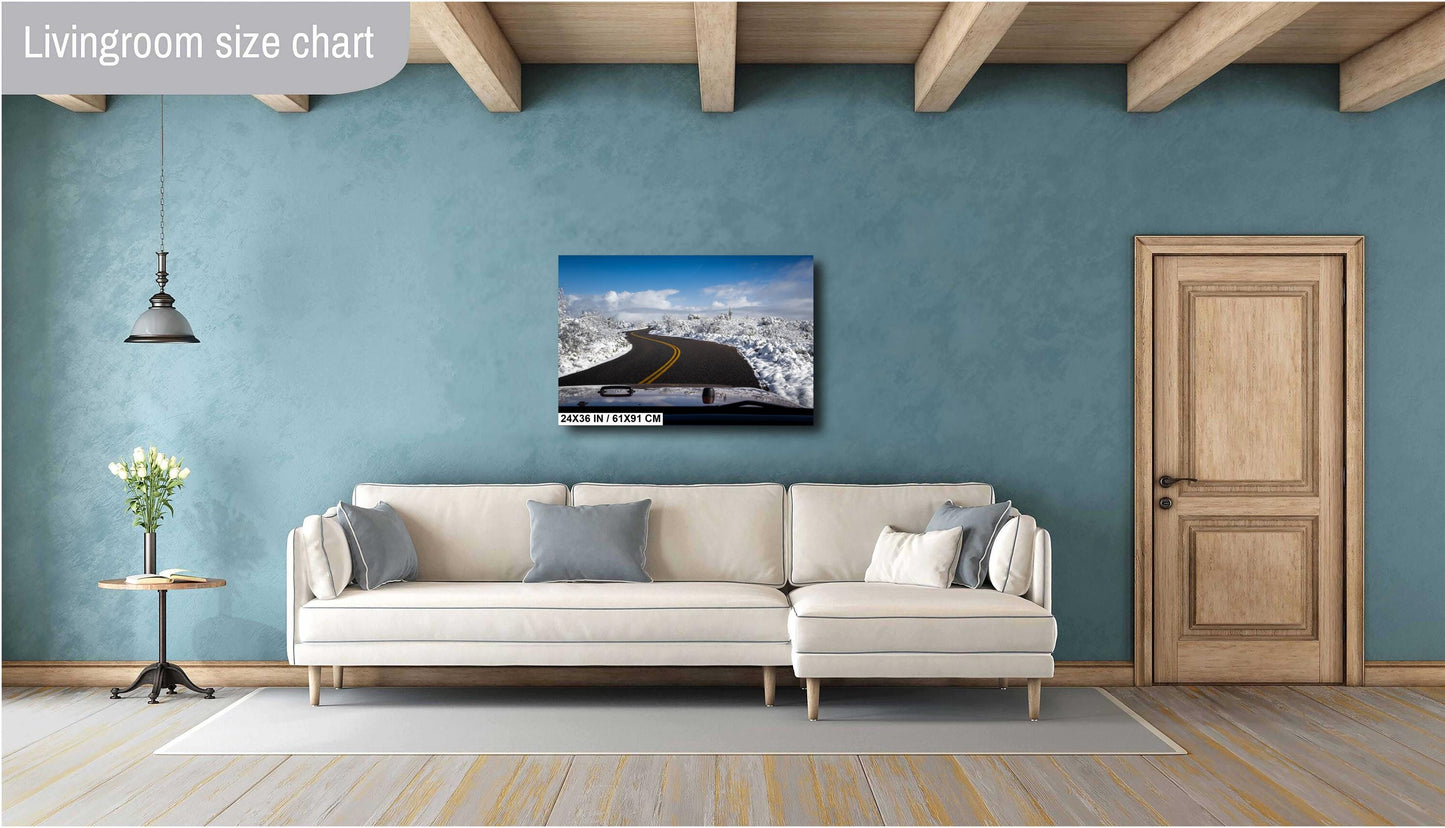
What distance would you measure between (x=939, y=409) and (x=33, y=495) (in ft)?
13.6

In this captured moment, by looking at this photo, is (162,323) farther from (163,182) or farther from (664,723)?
(664,723)

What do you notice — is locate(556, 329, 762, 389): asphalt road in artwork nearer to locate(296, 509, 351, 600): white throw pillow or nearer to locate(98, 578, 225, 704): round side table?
locate(296, 509, 351, 600): white throw pillow

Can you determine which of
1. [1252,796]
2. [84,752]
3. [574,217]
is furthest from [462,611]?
[1252,796]

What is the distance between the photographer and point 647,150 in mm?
4520

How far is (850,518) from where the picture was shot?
4305mm

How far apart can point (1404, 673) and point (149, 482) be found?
557 centimetres

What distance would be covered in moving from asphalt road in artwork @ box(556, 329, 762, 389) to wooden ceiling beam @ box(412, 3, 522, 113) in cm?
118

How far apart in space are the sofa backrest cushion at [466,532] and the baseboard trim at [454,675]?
1.48 feet

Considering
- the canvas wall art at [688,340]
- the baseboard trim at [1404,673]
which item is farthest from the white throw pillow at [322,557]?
the baseboard trim at [1404,673]

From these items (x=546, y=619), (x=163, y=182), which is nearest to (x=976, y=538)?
(x=546, y=619)

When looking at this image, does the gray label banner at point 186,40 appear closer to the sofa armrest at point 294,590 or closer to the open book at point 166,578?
the sofa armrest at point 294,590

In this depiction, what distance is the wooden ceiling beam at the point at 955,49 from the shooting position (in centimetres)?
351

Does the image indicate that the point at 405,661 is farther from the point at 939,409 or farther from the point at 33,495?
the point at 939,409

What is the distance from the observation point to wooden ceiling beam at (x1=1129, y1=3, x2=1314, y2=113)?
348 centimetres
